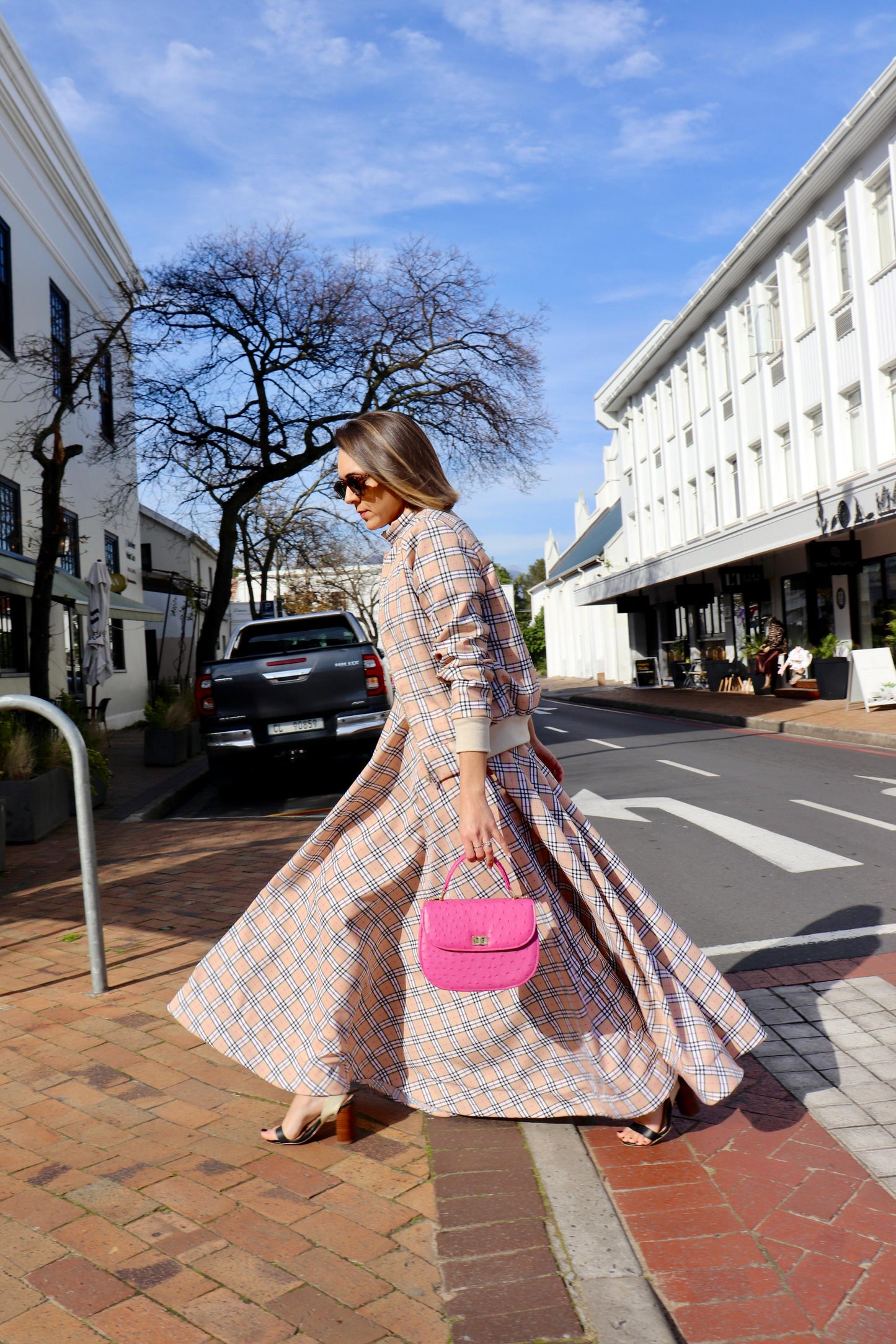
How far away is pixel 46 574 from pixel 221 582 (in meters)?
8.09

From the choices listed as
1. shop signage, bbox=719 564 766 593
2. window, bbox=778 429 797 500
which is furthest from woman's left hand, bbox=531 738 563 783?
shop signage, bbox=719 564 766 593

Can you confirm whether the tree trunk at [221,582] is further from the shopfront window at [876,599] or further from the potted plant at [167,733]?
the shopfront window at [876,599]

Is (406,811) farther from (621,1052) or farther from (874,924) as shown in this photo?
(874,924)

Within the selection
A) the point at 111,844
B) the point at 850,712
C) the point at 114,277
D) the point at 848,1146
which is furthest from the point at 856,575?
the point at 848,1146

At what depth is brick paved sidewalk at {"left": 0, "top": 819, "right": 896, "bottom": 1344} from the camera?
225 centimetres

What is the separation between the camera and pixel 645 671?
36406 millimetres

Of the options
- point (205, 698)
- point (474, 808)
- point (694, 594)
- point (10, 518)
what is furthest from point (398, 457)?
point (694, 594)

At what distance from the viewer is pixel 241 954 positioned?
122 inches

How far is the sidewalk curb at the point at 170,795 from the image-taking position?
10531mm

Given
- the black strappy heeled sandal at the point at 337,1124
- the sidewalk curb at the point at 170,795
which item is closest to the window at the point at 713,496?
the sidewalk curb at the point at 170,795

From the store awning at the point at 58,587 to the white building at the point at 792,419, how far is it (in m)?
12.4

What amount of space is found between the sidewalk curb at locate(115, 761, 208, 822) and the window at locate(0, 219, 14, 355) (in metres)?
7.26

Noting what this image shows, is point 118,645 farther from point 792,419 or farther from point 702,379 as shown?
point 702,379

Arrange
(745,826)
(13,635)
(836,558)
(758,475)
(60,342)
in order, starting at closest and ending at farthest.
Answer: (745,826) → (60,342) → (13,635) → (836,558) → (758,475)
